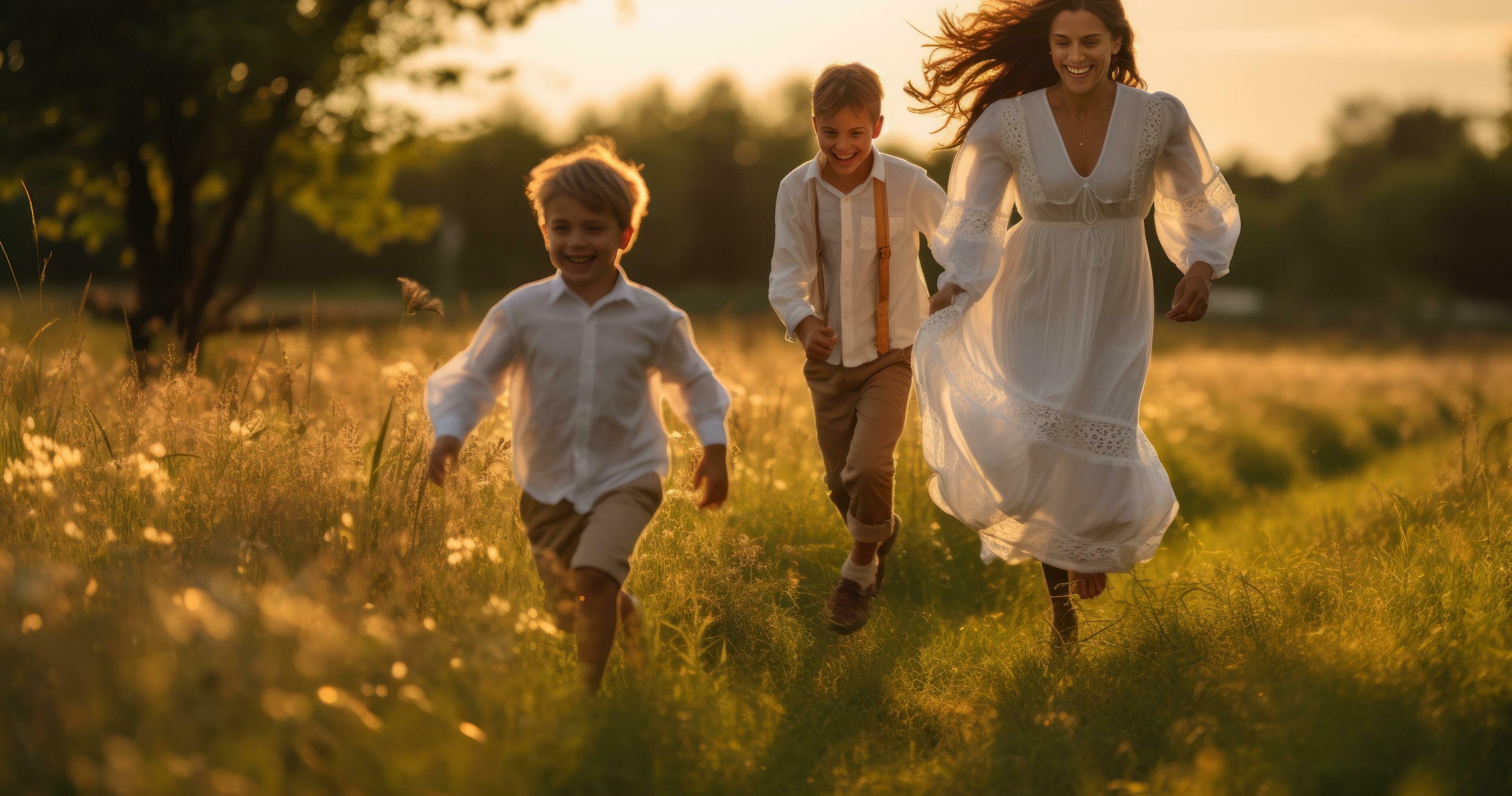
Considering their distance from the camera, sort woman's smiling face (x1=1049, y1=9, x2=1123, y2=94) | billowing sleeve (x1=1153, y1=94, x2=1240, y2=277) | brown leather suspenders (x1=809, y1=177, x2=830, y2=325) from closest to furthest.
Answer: woman's smiling face (x1=1049, y1=9, x2=1123, y2=94), billowing sleeve (x1=1153, y1=94, x2=1240, y2=277), brown leather suspenders (x1=809, y1=177, x2=830, y2=325)

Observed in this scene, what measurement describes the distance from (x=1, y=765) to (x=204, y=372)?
7.78 m

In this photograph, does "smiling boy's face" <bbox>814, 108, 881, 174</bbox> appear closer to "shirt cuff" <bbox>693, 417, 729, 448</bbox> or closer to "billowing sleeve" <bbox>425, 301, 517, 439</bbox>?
"shirt cuff" <bbox>693, 417, 729, 448</bbox>

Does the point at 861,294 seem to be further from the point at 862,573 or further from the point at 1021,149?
the point at 862,573

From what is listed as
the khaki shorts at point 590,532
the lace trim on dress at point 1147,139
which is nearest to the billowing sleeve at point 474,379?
the khaki shorts at point 590,532

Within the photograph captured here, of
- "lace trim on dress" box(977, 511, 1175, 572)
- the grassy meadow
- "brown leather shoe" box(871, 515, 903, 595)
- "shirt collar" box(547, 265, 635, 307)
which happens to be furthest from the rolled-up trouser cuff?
"shirt collar" box(547, 265, 635, 307)

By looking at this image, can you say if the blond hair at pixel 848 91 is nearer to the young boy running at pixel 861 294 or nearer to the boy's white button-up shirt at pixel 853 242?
the young boy running at pixel 861 294

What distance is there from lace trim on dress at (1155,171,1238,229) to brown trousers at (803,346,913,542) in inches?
44.4

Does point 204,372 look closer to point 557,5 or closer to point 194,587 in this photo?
point 557,5

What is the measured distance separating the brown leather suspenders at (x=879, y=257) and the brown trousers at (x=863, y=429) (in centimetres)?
12

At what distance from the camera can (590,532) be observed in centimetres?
372

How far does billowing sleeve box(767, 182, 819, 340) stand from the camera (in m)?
5.16

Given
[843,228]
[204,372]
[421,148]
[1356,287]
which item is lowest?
[1356,287]

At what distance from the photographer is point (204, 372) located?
32.2ft

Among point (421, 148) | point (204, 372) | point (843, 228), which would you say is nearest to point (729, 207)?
point (421, 148)
